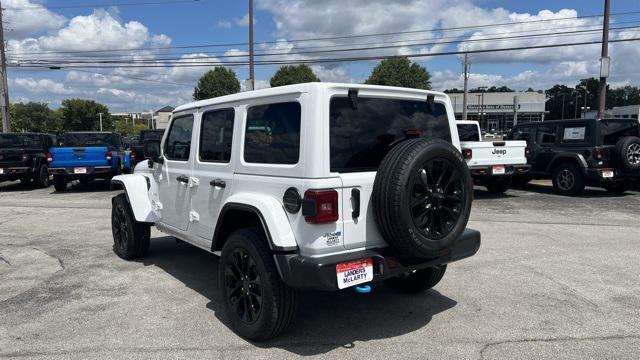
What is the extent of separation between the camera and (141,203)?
582 centimetres

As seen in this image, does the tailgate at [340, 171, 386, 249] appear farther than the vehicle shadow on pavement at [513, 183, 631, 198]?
No

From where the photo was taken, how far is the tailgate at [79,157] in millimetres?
13734

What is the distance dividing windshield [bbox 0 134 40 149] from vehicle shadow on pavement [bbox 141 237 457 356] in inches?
486

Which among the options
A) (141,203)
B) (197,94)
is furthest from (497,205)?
(197,94)

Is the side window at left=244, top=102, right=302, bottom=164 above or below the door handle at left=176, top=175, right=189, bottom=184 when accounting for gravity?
above

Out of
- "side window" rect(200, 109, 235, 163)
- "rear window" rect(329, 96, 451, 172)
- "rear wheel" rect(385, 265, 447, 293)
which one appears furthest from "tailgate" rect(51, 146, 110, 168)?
"rear window" rect(329, 96, 451, 172)

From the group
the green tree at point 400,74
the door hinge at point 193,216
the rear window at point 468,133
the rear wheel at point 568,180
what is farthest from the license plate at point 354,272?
the green tree at point 400,74

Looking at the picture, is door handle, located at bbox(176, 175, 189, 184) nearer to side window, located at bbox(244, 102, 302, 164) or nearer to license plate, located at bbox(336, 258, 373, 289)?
side window, located at bbox(244, 102, 302, 164)

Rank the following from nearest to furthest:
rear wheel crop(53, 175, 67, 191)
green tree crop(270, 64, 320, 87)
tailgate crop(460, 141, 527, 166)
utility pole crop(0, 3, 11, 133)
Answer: tailgate crop(460, 141, 527, 166), rear wheel crop(53, 175, 67, 191), utility pole crop(0, 3, 11, 133), green tree crop(270, 64, 320, 87)

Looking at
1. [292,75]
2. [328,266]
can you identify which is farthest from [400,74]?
[328,266]

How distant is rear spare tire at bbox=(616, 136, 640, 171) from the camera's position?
1098 cm

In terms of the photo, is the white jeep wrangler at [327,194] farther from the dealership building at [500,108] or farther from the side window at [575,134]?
the dealership building at [500,108]

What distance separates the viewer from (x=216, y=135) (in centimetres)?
451

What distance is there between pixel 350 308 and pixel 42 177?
14328 mm
